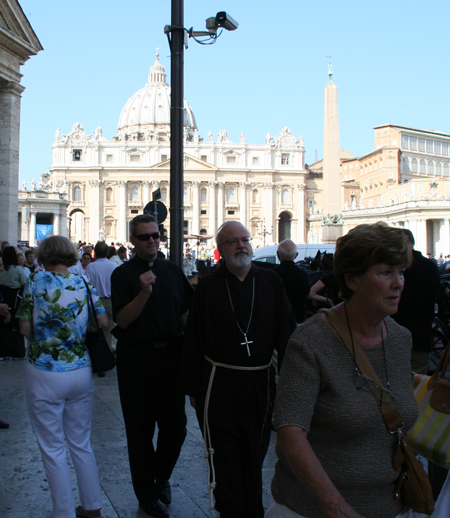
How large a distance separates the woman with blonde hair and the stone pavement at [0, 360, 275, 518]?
0.97ft

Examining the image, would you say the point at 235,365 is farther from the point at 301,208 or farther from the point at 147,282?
the point at 301,208

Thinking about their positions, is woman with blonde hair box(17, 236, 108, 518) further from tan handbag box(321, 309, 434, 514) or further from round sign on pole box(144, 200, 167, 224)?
round sign on pole box(144, 200, 167, 224)

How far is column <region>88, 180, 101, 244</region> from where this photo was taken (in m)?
75.2

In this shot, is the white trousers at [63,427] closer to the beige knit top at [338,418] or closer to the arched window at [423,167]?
the beige knit top at [338,418]

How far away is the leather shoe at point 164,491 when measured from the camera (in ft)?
11.2

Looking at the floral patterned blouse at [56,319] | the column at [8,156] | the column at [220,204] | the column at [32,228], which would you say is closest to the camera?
the floral patterned blouse at [56,319]

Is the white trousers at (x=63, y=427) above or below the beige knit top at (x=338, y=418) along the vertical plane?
below

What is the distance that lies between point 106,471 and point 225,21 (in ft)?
15.1

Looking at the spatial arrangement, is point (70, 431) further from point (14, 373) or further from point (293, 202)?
point (293, 202)

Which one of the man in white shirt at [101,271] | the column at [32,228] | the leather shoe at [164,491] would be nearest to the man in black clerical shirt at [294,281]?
the leather shoe at [164,491]

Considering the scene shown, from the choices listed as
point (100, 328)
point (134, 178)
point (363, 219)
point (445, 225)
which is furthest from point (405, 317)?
point (134, 178)

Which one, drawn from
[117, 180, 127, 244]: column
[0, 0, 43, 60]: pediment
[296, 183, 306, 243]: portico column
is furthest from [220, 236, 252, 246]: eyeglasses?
[296, 183, 306, 243]: portico column

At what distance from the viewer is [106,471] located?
154 inches

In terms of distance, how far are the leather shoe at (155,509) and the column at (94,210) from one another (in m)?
73.6
